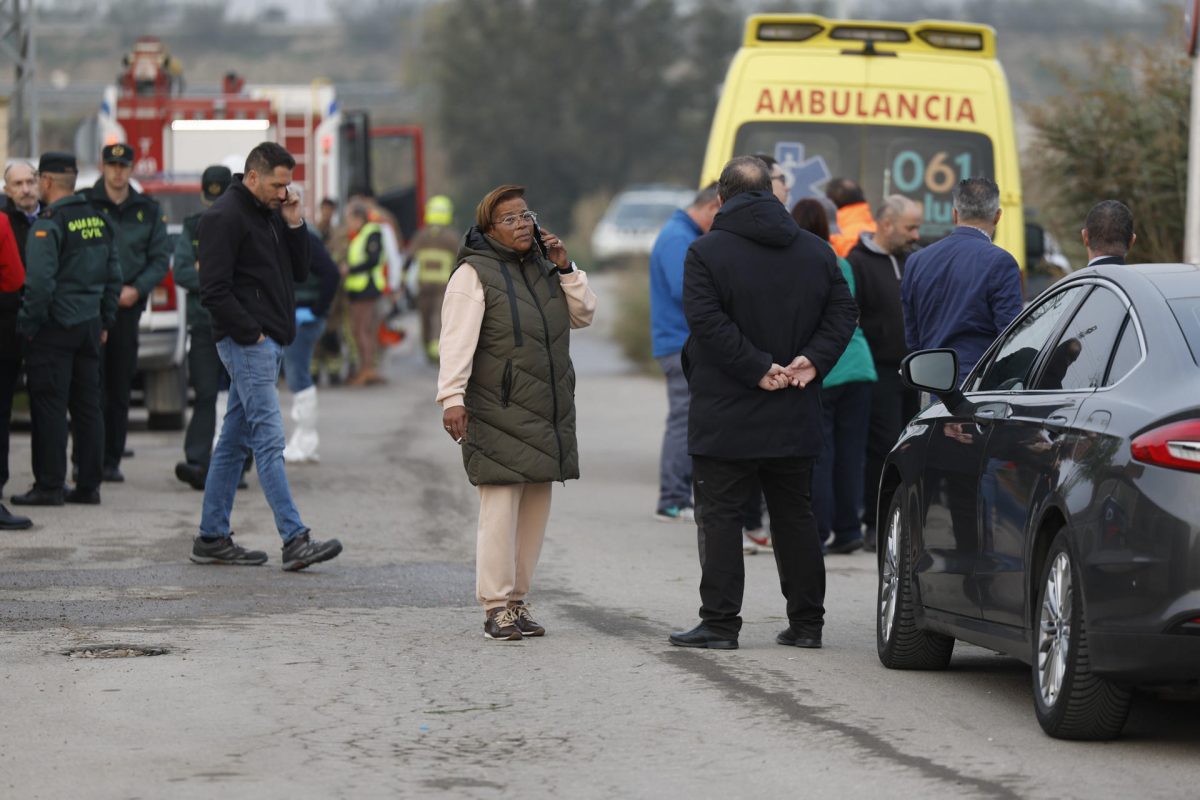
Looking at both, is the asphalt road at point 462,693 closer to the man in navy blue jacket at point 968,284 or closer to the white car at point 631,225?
the man in navy blue jacket at point 968,284

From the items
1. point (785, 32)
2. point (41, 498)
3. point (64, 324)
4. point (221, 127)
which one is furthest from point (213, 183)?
point (221, 127)

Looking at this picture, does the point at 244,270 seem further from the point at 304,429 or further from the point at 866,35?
the point at 866,35

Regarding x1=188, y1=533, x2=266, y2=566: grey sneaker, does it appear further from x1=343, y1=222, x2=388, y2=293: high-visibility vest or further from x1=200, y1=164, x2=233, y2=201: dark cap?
x1=343, y1=222, x2=388, y2=293: high-visibility vest

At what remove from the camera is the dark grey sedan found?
6.18m

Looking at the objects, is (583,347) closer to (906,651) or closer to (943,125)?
(943,125)

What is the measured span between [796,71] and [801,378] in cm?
614

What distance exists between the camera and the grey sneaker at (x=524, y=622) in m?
8.68

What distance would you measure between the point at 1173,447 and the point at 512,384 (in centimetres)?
312

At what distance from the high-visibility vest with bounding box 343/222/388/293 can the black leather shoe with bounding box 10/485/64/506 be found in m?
9.58

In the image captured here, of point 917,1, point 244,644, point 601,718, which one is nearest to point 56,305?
point 244,644

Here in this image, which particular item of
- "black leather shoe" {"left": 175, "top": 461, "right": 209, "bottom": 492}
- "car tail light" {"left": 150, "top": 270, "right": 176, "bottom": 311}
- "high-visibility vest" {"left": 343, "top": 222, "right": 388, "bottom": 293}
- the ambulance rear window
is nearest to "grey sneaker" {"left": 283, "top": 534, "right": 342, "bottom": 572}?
"black leather shoe" {"left": 175, "top": 461, "right": 209, "bottom": 492}

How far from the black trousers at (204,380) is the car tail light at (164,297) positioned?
3953mm

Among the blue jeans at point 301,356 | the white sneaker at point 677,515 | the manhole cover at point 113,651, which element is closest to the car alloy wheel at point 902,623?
the manhole cover at point 113,651

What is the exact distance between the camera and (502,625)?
339 inches
